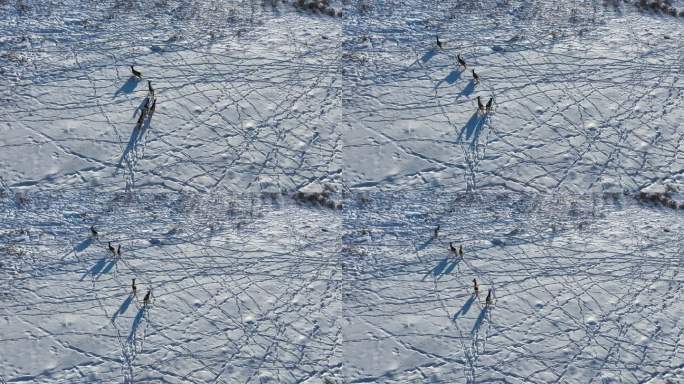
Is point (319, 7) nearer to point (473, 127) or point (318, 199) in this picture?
point (473, 127)

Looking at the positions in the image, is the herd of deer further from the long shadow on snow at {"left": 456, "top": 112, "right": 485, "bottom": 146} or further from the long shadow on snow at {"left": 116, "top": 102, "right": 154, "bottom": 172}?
the long shadow on snow at {"left": 116, "top": 102, "right": 154, "bottom": 172}

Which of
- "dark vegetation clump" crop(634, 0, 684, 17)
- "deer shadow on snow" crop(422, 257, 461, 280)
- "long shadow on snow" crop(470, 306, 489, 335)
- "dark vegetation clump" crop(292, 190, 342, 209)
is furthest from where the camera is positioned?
"dark vegetation clump" crop(634, 0, 684, 17)

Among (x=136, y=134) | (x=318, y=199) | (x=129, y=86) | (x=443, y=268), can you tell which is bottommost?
(x=443, y=268)

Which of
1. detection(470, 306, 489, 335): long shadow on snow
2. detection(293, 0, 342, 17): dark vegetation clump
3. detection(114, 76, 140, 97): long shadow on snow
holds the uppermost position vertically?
detection(293, 0, 342, 17): dark vegetation clump

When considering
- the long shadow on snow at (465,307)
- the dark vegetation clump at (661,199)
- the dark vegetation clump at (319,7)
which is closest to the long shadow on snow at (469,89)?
the dark vegetation clump at (319,7)

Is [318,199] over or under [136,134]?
under

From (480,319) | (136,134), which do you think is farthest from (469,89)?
(136,134)

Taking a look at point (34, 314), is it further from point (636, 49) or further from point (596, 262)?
point (636, 49)

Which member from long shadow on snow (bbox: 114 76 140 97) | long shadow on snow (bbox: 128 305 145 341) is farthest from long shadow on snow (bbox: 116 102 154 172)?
long shadow on snow (bbox: 128 305 145 341)
